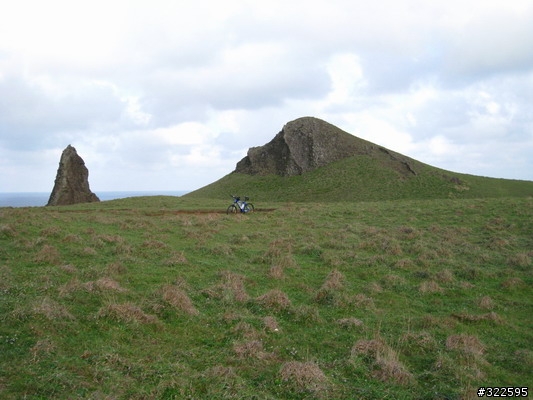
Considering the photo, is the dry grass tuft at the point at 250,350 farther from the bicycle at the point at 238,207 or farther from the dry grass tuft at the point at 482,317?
the bicycle at the point at 238,207

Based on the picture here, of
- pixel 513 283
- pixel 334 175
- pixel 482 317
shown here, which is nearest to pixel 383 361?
pixel 482 317

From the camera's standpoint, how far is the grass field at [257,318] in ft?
25.5

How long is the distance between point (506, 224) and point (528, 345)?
21.2 m

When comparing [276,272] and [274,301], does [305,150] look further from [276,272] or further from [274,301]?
[274,301]

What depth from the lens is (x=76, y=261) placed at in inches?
646

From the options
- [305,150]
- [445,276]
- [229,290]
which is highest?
[305,150]

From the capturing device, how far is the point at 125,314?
33.8 feet

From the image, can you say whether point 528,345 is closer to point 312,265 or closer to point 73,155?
point 312,265

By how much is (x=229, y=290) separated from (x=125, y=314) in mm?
3611

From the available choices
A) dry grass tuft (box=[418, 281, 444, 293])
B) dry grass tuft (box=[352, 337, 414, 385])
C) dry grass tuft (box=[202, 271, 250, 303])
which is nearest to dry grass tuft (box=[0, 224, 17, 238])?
dry grass tuft (box=[202, 271, 250, 303])

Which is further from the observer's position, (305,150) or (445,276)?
(305,150)

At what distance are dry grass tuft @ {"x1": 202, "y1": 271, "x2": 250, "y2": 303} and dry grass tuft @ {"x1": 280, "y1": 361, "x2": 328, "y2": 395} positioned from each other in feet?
14.6

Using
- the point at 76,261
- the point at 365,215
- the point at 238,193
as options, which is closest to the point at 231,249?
the point at 76,261

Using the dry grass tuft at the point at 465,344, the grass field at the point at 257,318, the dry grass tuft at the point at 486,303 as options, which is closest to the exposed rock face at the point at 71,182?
the grass field at the point at 257,318
